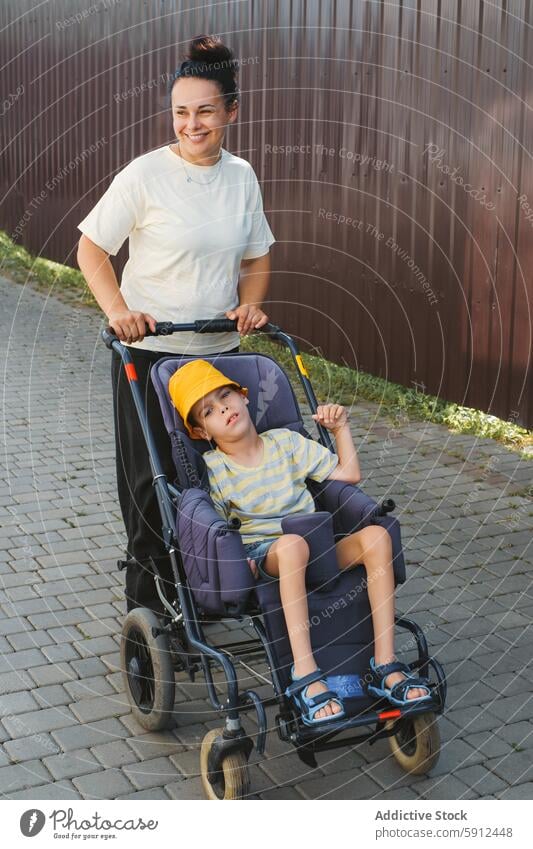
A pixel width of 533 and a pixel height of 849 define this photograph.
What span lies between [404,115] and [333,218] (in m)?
1.16

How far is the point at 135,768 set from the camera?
4.09m

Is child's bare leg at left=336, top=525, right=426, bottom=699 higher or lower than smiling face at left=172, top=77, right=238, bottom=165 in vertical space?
lower

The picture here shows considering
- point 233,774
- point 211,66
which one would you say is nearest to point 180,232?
point 211,66

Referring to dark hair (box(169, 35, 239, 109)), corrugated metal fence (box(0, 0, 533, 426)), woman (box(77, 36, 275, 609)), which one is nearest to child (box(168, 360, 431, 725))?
woman (box(77, 36, 275, 609))

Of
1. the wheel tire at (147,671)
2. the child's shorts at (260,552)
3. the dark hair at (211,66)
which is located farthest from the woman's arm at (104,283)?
the wheel tire at (147,671)

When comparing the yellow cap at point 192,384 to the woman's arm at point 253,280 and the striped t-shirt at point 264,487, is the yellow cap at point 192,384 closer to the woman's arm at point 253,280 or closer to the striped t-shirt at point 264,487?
the striped t-shirt at point 264,487

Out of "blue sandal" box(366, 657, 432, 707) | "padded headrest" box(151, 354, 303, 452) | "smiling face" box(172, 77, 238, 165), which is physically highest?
"smiling face" box(172, 77, 238, 165)

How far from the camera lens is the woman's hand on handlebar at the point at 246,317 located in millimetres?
4508

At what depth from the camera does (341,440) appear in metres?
4.26

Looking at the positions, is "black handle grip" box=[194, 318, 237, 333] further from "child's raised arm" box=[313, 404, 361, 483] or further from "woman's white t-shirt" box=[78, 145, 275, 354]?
"child's raised arm" box=[313, 404, 361, 483]

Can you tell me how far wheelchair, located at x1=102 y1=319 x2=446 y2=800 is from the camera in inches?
147

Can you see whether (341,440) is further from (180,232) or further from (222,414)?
(180,232)

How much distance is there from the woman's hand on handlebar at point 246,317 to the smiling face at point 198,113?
1.92 feet

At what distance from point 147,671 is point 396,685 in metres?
1.04
